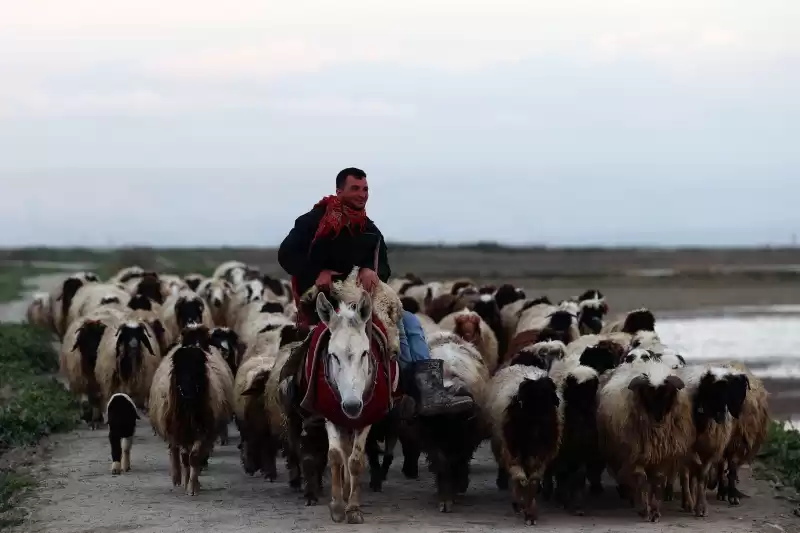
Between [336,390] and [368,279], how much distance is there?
3.86 feet

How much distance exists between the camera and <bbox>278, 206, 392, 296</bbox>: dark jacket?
11273 millimetres

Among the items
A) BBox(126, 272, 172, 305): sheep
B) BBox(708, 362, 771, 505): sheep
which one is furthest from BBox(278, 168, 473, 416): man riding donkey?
BBox(126, 272, 172, 305): sheep

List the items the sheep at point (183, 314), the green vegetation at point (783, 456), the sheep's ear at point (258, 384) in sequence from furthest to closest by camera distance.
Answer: the sheep at point (183, 314) → the green vegetation at point (783, 456) → the sheep's ear at point (258, 384)

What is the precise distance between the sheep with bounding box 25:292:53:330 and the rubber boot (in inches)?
644

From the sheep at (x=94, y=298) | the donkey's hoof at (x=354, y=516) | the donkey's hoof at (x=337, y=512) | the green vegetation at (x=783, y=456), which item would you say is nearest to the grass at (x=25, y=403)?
the sheep at (x=94, y=298)

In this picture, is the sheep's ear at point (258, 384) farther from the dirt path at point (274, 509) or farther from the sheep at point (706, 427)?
the sheep at point (706, 427)

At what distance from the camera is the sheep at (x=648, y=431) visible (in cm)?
1122

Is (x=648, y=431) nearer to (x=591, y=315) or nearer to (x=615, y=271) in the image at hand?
(x=591, y=315)

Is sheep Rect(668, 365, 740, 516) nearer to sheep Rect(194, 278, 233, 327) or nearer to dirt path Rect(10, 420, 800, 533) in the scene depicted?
dirt path Rect(10, 420, 800, 533)

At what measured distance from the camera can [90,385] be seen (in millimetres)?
16406

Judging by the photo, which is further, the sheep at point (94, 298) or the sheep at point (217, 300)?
the sheep at point (217, 300)

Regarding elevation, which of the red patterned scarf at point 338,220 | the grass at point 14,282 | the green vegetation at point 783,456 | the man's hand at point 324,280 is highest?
the red patterned scarf at point 338,220

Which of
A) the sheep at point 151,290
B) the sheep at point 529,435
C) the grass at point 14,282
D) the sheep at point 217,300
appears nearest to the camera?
the sheep at point 529,435

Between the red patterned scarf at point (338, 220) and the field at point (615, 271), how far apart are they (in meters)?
29.6
